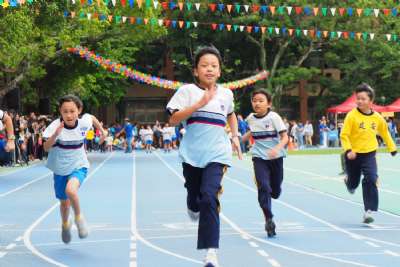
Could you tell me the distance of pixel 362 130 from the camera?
1175cm

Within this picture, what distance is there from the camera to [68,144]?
9859mm

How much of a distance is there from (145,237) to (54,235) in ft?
3.97

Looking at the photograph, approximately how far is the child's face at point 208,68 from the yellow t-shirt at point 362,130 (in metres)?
4.56

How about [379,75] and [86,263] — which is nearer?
[86,263]

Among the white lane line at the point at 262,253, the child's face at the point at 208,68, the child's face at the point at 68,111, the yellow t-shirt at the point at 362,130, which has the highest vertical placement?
the child's face at the point at 208,68

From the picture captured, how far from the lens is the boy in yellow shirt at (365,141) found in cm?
1157

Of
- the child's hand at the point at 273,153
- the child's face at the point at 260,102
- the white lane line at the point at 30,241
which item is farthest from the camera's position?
the child's face at the point at 260,102

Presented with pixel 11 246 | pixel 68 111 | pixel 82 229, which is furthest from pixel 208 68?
pixel 11 246

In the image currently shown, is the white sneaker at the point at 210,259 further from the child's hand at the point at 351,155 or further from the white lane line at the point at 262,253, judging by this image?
the child's hand at the point at 351,155

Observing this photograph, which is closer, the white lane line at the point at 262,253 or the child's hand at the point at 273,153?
the white lane line at the point at 262,253

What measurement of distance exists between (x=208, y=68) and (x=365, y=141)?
4.81 metres

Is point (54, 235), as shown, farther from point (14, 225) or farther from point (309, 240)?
point (309, 240)

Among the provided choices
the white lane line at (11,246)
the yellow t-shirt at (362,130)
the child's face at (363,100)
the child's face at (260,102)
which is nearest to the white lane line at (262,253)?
the child's face at (260,102)

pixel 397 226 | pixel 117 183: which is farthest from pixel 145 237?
pixel 117 183
